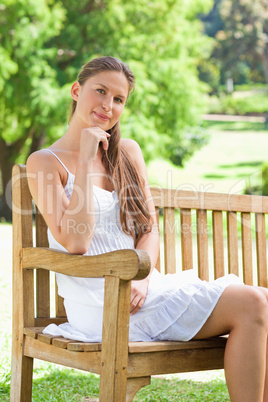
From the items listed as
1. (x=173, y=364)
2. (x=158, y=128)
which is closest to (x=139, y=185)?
(x=173, y=364)

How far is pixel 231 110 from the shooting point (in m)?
39.7

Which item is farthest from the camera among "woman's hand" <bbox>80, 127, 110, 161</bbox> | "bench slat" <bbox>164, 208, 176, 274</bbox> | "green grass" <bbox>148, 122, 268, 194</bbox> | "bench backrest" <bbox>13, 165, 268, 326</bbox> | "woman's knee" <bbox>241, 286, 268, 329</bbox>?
"green grass" <bbox>148, 122, 268, 194</bbox>

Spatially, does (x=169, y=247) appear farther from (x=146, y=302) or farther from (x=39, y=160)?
(x=39, y=160)

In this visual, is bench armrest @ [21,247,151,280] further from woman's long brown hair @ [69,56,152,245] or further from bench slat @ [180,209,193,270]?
bench slat @ [180,209,193,270]

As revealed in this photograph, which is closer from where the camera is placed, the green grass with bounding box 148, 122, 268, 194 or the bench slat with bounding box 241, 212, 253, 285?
the bench slat with bounding box 241, 212, 253, 285

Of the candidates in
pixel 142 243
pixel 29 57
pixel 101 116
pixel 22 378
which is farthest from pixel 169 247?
pixel 29 57

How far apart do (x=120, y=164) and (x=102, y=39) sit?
1301 centimetres

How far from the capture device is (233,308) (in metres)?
2.11

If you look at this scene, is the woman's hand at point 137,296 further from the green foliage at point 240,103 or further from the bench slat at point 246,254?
the green foliage at point 240,103

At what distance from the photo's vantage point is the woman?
206cm

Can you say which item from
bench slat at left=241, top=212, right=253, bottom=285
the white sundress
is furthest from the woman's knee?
bench slat at left=241, top=212, right=253, bottom=285

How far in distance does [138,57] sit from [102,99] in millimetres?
12840

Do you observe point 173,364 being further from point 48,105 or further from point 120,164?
point 48,105

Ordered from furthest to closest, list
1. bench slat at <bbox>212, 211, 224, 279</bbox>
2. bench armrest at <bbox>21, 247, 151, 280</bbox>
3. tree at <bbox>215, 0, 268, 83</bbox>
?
tree at <bbox>215, 0, 268, 83</bbox> < bench slat at <bbox>212, 211, 224, 279</bbox> < bench armrest at <bbox>21, 247, 151, 280</bbox>
